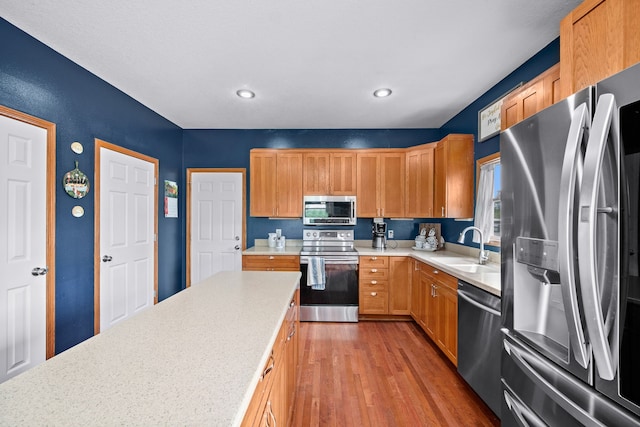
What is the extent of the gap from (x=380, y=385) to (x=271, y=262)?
198 centimetres

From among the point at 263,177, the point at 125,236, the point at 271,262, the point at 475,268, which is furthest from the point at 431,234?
the point at 125,236

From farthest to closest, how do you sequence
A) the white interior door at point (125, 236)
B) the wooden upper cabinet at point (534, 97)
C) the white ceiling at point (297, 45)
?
the white interior door at point (125, 236) < the white ceiling at point (297, 45) < the wooden upper cabinet at point (534, 97)

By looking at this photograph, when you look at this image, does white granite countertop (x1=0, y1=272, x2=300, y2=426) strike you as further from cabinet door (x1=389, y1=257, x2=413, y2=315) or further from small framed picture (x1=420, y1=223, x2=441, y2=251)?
small framed picture (x1=420, y1=223, x2=441, y2=251)

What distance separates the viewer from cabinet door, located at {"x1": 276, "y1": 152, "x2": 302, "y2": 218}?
4.00 meters

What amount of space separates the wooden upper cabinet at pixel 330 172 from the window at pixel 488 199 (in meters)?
1.59

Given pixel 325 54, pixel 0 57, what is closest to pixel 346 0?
pixel 325 54

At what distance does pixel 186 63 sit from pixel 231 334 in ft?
7.62

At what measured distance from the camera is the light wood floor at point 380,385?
1.91m

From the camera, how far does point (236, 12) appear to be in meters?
1.77

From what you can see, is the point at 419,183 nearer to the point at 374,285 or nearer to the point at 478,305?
the point at 374,285

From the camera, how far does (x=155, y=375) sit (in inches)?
31.1

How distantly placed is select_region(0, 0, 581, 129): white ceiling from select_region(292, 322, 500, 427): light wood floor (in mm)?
2676

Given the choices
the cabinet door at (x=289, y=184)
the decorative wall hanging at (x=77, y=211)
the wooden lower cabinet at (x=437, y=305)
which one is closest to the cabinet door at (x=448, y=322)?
the wooden lower cabinet at (x=437, y=305)

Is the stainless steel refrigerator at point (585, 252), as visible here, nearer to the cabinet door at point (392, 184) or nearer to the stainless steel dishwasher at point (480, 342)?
the stainless steel dishwasher at point (480, 342)
